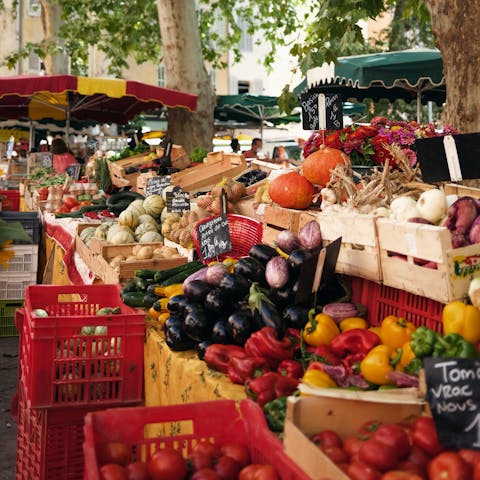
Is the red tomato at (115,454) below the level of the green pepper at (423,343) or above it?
below

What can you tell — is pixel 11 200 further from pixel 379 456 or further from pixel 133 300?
pixel 379 456

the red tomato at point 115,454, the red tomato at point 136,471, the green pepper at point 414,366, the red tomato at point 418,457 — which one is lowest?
the red tomato at point 136,471

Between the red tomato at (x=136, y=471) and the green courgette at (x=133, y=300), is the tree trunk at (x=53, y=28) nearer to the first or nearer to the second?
the green courgette at (x=133, y=300)

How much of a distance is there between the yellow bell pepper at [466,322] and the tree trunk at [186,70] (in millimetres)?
11283

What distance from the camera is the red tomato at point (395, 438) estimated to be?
1.92m

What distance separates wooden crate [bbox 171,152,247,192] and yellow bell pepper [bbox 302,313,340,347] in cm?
479

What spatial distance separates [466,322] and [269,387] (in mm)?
706

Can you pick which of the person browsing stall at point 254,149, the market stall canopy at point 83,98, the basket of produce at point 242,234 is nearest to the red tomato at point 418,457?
the basket of produce at point 242,234

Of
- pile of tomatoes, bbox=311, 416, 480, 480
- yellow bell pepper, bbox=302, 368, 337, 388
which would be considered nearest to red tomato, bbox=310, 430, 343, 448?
pile of tomatoes, bbox=311, 416, 480, 480

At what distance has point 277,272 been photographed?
3.42 meters

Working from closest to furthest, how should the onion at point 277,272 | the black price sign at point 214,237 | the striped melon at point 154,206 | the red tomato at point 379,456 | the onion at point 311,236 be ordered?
the red tomato at point 379,456, the onion at point 277,272, the onion at point 311,236, the black price sign at point 214,237, the striped melon at point 154,206

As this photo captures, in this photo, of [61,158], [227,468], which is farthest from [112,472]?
[61,158]

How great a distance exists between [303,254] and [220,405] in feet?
4.18

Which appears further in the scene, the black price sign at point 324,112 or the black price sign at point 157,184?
the black price sign at point 157,184
